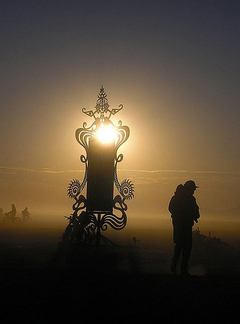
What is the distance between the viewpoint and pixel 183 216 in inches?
477

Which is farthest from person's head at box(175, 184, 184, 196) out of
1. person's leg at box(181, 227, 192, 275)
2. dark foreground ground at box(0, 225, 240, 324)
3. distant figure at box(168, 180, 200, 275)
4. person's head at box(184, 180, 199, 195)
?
dark foreground ground at box(0, 225, 240, 324)

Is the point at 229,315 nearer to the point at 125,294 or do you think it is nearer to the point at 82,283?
the point at 125,294

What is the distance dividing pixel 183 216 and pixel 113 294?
14.2 ft

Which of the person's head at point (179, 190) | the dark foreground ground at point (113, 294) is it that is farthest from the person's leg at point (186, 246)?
the person's head at point (179, 190)

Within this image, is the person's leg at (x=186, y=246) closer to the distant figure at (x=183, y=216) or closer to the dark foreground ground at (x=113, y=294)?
the distant figure at (x=183, y=216)

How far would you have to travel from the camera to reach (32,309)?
6.96 meters

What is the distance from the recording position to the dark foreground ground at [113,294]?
6.63m

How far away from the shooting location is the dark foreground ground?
21.8ft

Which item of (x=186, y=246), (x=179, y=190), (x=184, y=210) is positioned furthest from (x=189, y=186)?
(x=186, y=246)

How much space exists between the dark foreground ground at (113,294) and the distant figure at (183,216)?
81cm

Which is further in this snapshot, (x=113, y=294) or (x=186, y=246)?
(x=186, y=246)

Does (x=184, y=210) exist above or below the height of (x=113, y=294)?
above

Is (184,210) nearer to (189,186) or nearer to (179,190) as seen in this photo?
(179,190)

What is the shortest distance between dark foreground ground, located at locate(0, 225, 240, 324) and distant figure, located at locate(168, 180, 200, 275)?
806mm
